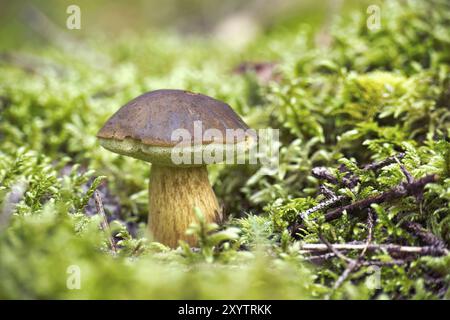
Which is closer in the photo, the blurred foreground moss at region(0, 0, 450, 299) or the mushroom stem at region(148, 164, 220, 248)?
the blurred foreground moss at region(0, 0, 450, 299)

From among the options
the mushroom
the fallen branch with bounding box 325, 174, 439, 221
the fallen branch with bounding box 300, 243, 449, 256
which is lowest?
the fallen branch with bounding box 300, 243, 449, 256

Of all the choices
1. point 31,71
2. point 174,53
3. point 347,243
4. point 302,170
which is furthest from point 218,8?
point 347,243

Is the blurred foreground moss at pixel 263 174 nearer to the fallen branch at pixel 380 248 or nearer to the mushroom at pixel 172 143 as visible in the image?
the fallen branch at pixel 380 248

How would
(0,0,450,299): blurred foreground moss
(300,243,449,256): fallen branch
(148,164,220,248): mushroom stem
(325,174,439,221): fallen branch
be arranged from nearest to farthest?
1. (0,0,450,299): blurred foreground moss
2. (300,243,449,256): fallen branch
3. (325,174,439,221): fallen branch
4. (148,164,220,248): mushroom stem

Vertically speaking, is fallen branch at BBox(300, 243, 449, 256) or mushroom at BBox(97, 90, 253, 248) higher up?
mushroom at BBox(97, 90, 253, 248)

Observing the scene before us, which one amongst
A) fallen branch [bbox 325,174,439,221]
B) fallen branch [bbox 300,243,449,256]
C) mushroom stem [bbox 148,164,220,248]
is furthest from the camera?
mushroom stem [bbox 148,164,220,248]

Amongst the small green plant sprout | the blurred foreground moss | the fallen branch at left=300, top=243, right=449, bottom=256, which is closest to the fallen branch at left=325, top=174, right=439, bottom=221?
the blurred foreground moss

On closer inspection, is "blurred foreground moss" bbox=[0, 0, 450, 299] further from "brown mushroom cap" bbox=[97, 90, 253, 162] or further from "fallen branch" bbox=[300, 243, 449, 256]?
"brown mushroom cap" bbox=[97, 90, 253, 162]

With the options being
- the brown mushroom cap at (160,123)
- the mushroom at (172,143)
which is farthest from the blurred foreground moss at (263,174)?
the brown mushroom cap at (160,123)
